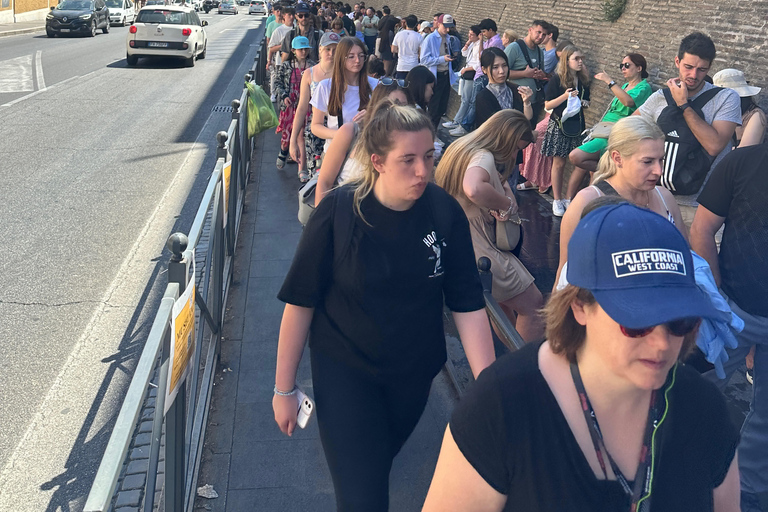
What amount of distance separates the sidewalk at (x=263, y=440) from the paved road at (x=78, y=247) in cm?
69

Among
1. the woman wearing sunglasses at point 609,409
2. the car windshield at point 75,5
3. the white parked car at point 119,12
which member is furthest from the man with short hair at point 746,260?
the white parked car at point 119,12

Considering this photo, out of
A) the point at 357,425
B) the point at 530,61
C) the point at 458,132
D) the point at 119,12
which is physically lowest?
the point at 458,132

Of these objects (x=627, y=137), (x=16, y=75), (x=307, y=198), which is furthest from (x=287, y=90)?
(x=16, y=75)

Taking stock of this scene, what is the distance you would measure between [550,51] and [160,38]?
48.7ft

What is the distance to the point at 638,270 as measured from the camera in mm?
1497

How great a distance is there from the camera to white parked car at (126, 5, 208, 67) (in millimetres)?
21625

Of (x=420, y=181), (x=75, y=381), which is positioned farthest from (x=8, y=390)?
(x=420, y=181)

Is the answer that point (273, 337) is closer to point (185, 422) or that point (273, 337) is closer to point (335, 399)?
point (185, 422)

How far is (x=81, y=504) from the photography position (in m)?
3.77

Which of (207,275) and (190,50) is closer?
(207,275)

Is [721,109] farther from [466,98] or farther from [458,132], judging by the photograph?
[458,132]

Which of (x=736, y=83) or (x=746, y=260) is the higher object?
(x=736, y=83)

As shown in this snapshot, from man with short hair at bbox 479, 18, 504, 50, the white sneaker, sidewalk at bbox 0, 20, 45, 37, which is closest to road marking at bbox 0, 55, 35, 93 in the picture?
sidewalk at bbox 0, 20, 45, 37

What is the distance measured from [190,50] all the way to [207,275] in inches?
757
